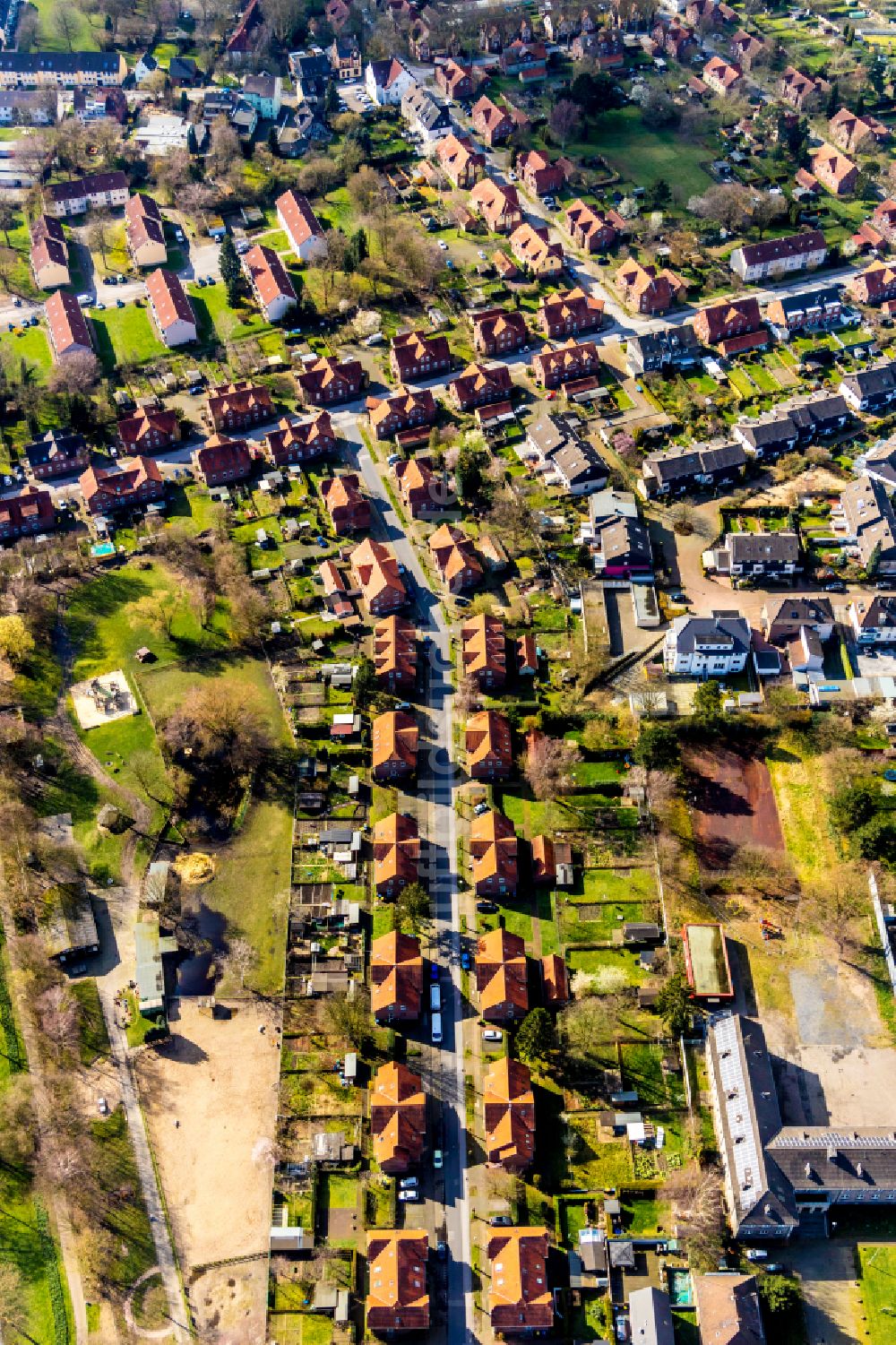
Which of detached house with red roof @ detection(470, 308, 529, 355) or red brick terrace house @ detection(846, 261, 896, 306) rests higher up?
red brick terrace house @ detection(846, 261, 896, 306)

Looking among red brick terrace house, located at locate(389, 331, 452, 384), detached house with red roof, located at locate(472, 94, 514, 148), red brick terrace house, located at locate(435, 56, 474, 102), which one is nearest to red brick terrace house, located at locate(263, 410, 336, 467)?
red brick terrace house, located at locate(389, 331, 452, 384)

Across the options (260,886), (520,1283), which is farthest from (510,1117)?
(260,886)

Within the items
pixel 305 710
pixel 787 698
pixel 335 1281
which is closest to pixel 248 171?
pixel 305 710

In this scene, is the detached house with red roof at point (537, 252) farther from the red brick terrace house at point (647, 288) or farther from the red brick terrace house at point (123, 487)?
the red brick terrace house at point (123, 487)

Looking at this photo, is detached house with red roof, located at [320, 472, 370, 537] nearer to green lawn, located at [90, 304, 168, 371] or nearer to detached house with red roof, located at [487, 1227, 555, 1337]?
green lawn, located at [90, 304, 168, 371]

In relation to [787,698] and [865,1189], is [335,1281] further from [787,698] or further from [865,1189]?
[787,698]

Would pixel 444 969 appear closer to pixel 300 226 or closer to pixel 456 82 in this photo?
pixel 300 226

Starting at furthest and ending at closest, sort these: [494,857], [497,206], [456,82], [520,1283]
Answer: [456,82]
[497,206]
[494,857]
[520,1283]
